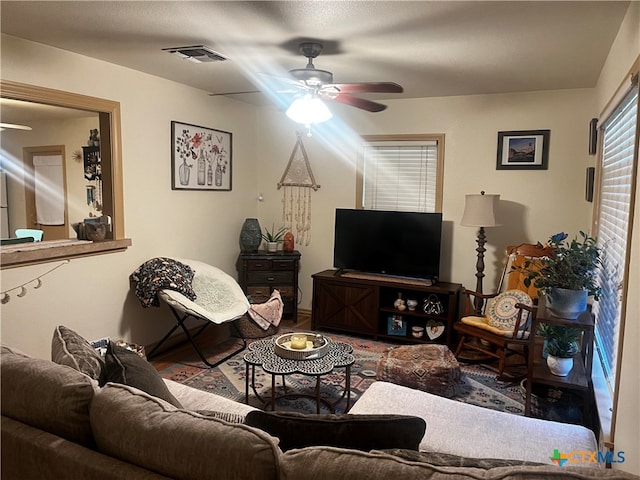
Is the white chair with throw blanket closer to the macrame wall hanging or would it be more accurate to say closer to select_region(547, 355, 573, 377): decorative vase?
the macrame wall hanging

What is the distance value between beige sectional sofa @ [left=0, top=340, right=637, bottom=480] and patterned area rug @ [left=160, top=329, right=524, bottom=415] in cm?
179

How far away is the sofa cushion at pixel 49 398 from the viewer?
1.38m

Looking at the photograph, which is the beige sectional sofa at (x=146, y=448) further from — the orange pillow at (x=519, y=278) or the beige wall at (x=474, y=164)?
the beige wall at (x=474, y=164)

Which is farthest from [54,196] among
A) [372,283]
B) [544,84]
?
[544,84]

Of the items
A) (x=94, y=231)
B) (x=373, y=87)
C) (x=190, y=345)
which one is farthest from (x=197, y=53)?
(x=190, y=345)

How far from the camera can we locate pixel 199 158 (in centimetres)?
468

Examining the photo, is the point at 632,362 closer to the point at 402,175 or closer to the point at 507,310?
the point at 507,310

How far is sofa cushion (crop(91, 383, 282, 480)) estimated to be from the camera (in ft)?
3.67

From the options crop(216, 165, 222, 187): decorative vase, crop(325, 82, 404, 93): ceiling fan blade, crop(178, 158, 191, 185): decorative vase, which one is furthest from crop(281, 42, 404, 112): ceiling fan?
crop(216, 165, 222, 187): decorative vase

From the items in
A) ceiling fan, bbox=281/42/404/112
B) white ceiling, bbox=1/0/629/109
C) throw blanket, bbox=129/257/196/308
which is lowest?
throw blanket, bbox=129/257/196/308

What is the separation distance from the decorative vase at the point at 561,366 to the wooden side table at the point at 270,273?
283cm

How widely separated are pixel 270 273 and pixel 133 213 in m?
1.63

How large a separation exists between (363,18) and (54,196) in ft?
16.7

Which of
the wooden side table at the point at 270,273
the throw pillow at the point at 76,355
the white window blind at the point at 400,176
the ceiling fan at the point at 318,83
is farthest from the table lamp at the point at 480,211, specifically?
the throw pillow at the point at 76,355
